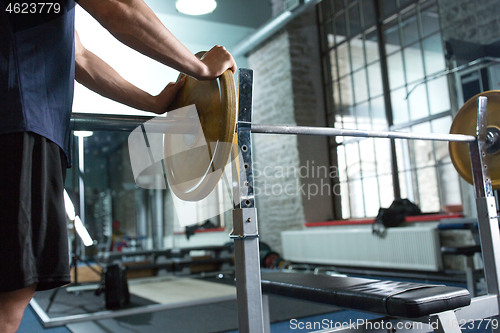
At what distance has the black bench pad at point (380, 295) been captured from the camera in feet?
3.63

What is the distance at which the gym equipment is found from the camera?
0.96 meters

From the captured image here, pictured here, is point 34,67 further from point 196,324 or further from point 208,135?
point 196,324

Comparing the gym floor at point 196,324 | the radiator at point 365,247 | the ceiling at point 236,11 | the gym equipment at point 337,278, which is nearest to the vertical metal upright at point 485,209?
the gym equipment at point 337,278

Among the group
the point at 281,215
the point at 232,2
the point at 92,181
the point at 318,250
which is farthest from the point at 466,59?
the point at 92,181

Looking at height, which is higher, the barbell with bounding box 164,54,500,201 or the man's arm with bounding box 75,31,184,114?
the man's arm with bounding box 75,31,184,114

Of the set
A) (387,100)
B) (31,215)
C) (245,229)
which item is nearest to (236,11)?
(387,100)

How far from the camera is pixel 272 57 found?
6297 millimetres

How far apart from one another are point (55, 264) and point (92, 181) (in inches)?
430

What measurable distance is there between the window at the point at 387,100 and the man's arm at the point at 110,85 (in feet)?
11.9

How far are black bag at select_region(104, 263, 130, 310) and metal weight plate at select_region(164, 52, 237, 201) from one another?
8.32 ft

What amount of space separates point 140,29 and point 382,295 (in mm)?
949
